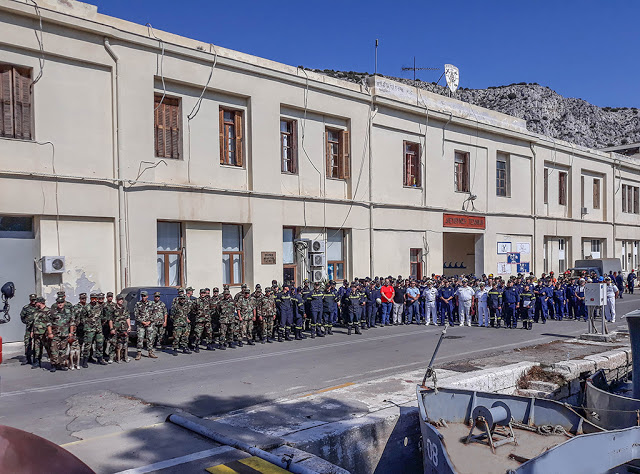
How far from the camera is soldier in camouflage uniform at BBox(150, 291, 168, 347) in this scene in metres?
13.8

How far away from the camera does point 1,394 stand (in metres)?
10.2

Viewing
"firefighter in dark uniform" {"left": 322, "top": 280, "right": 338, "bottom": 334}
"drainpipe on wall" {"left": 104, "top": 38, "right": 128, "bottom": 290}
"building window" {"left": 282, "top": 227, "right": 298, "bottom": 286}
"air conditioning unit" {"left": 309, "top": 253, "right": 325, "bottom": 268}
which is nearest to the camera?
"drainpipe on wall" {"left": 104, "top": 38, "right": 128, "bottom": 290}

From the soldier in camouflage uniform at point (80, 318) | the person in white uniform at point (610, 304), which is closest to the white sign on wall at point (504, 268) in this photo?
the person in white uniform at point (610, 304)

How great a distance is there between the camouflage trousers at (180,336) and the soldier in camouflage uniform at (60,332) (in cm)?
262

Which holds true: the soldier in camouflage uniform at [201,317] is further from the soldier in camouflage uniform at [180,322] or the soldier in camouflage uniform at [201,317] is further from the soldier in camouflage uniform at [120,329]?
the soldier in camouflage uniform at [120,329]

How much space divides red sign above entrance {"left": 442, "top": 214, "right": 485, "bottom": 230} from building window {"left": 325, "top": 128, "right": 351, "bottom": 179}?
6.79 metres

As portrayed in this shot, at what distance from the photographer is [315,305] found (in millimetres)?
17422

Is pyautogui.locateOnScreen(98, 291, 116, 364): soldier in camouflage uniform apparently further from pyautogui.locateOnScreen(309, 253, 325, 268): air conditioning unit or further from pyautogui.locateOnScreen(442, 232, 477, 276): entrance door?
pyautogui.locateOnScreen(442, 232, 477, 276): entrance door

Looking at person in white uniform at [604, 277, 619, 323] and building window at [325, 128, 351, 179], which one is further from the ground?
building window at [325, 128, 351, 179]

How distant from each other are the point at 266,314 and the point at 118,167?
6.26 metres

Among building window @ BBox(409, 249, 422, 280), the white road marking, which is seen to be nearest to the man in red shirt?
building window @ BBox(409, 249, 422, 280)

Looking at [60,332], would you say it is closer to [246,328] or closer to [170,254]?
[246,328]

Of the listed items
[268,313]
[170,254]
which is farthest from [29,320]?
[268,313]

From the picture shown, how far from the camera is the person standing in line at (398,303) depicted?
20.8 m
